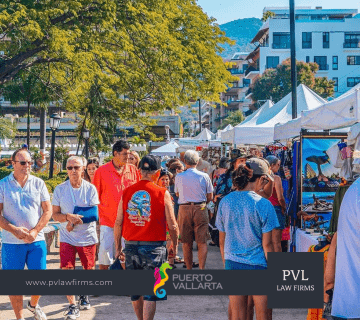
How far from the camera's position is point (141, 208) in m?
5.12

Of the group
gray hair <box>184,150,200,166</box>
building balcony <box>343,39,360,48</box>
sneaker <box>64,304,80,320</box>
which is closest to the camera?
sneaker <box>64,304,80,320</box>

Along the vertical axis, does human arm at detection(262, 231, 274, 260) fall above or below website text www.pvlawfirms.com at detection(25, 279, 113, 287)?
above

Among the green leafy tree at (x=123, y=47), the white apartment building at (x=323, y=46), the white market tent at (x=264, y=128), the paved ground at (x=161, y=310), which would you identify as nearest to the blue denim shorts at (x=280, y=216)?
the paved ground at (x=161, y=310)

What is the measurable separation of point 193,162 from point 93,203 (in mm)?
2093

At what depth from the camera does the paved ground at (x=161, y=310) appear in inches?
246

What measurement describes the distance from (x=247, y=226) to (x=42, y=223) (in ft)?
7.87

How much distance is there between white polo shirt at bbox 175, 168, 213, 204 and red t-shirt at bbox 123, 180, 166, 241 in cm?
285

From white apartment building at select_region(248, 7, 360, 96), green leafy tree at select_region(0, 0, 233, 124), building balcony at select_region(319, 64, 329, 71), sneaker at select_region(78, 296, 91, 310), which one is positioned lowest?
sneaker at select_region(78, 296, 91, 310)

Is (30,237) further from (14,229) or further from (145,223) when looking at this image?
(145,223)

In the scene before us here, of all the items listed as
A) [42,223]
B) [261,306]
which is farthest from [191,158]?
[261,306]

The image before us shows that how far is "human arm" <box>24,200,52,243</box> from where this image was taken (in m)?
5.59

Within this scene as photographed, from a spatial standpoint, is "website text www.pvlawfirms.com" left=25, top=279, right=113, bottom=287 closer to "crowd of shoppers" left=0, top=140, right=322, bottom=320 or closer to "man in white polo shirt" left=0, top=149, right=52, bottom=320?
"crowd of shoppers" left=0, top=140, right=322, bottom=320

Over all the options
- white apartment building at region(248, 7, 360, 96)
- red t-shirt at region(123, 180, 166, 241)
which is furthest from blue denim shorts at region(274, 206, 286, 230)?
white apartment building at region(248, 7, 360, 96)

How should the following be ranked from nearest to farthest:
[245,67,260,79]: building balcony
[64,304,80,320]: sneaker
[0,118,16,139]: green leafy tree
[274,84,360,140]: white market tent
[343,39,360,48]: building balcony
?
[274,84,360,140]: white market tent, [64,304,80,320]: sneaker, [0,118,16,139]: green leafy tree, [343,39,360,48]: building balcony, [245,67,260,79]: building balcony
